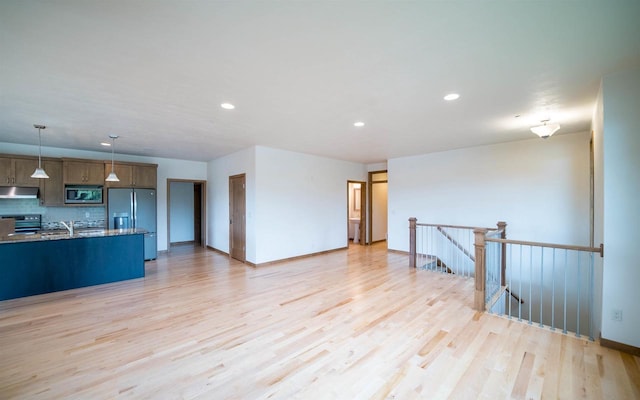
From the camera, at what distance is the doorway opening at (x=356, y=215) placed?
28.3 feet

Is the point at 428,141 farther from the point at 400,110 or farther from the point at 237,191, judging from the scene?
the point at 237,191

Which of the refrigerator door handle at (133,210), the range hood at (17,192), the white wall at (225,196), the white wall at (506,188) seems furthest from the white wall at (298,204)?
the range hood at (17,192)

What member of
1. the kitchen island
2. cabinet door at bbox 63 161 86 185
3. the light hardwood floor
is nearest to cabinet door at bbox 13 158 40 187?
cabinet door at bbox 63 161 86 185

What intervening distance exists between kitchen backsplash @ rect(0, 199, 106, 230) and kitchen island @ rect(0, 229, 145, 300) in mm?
1799

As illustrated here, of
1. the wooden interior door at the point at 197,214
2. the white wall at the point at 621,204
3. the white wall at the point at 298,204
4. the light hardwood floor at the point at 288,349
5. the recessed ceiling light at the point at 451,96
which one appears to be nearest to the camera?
the light hardwood floor at the point at 288,349

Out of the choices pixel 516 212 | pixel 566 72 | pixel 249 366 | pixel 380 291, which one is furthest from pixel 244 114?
pixel 516 212

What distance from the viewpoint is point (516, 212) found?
5562mm

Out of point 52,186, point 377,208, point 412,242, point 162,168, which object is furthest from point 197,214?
point 412,242

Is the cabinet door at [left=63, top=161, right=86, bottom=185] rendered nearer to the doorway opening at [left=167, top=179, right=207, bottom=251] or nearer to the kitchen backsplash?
the kitchen backsplash

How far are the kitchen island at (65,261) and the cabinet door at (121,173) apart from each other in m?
1.82

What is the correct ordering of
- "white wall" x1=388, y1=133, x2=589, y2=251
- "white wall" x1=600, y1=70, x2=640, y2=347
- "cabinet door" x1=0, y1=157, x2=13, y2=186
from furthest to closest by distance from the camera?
"cabinet door" x1=0, y1=157, x2=13, y2=186 < "white wall" x1=388, y1=133, x2=589, y2=251 < "white wall" x1=600, y1=70, x2=640, y2=347

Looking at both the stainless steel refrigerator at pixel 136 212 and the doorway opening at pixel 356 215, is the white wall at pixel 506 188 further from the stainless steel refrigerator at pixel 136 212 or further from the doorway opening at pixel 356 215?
the stainless steel refrigerator at pixel 136 212

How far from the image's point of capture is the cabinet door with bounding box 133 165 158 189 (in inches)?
255

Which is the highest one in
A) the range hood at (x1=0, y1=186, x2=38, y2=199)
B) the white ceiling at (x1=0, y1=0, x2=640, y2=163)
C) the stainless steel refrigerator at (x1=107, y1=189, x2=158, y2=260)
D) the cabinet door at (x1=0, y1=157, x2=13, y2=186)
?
the white ceiling at (x1=0, y1=0, x2=640, y2=163)
